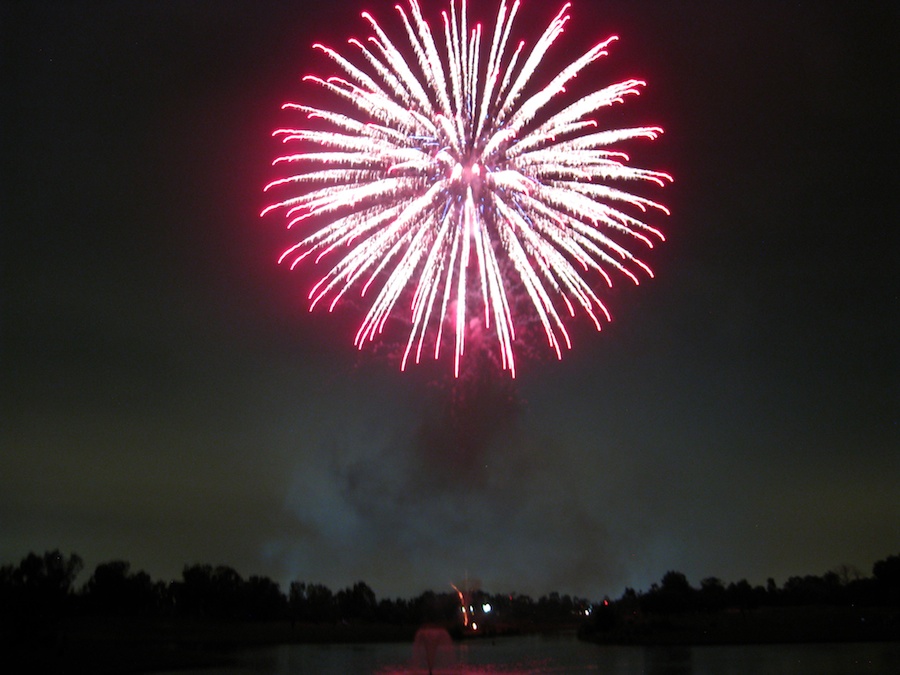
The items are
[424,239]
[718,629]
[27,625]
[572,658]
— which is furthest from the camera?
[718,629]

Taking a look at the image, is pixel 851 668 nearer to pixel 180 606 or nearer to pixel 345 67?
pixel 345 67

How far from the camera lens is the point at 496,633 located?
82.7 metres

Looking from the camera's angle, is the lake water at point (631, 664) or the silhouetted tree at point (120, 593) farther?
the silhouetted tree at point (120, 593)

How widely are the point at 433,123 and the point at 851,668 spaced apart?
99.1ft

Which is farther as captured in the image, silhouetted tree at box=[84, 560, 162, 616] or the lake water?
silhouetted tree at box=[84, 560, 162, 616]

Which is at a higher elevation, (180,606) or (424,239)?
(424,239)

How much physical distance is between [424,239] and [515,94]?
3445 mm

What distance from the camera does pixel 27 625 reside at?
37.8m

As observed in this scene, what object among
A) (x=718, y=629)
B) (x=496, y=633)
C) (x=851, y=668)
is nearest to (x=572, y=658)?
(x=851, y=668)

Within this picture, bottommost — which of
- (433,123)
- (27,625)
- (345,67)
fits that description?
(27,625)

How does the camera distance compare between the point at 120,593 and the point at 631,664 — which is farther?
the point at 120,593

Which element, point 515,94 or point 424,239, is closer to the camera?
point 515,94

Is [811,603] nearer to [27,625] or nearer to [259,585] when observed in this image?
[259,585]

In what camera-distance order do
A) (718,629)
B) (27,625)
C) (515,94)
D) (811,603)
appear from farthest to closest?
(811,603) → (718,629) → (27,625) → (515,94)
